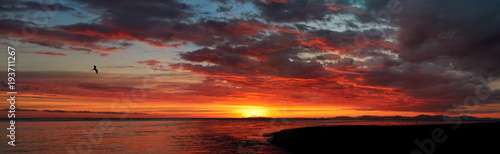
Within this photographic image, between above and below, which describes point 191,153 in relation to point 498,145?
below

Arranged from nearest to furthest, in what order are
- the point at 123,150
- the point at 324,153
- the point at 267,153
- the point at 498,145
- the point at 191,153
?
the point at 498,145, the point at 324,153, the point at 267,153, the point at 191,153, the point at 123,150

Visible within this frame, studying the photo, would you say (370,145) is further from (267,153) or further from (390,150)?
(267,153)

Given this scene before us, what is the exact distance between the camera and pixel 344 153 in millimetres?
29922

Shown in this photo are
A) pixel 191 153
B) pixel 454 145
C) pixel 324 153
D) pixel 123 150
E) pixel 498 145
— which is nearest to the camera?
pixel 498 145

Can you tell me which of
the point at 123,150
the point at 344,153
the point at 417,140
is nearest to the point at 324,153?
the point at 344,153

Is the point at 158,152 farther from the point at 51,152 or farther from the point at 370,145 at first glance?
the point at 370,145

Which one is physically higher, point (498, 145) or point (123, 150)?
point (498, 145)

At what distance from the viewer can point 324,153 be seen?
3145 cm

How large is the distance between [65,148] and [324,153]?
110ft

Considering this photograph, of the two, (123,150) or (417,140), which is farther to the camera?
(123,150)

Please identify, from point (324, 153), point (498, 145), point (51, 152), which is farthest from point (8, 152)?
point (498, 145)

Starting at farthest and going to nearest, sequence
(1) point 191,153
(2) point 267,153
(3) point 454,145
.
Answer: (1) point 191,153 < (2) point 267,153 < (3) point 454,145

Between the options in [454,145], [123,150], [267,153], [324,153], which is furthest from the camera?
[123,150]

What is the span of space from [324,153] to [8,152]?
36.8 m
